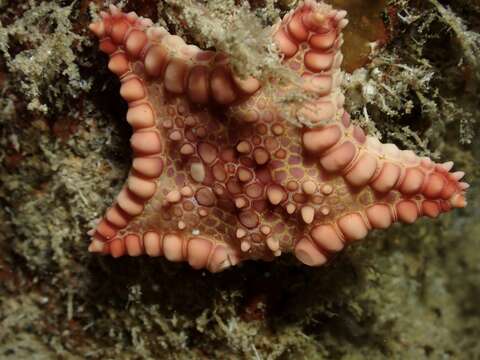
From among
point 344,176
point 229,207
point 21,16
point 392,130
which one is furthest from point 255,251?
point 21,16

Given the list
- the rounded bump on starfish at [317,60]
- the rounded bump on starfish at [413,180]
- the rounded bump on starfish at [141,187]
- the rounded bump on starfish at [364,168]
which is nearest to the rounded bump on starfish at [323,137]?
the rounded bump on starfish at [364,168]

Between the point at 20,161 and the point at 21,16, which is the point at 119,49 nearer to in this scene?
the point at 21,16

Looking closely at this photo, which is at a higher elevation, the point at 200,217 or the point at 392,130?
the point at 392,130

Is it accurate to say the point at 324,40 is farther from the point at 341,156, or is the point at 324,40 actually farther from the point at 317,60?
the point at 341,156

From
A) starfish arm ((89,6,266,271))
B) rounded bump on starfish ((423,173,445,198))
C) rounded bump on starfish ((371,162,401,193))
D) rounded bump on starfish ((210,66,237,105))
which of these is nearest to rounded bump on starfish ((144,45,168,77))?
starfish arm ((89,6,266,271))

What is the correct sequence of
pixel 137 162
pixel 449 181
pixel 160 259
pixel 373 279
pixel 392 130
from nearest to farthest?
pixel 449 181 < pixel 137 162 < pixel 392 130 < pixel 160 259 < pixel 373 279

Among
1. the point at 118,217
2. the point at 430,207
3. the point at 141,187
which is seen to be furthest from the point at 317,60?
the point at 118,217

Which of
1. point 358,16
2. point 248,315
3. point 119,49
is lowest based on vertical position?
point 248,315
